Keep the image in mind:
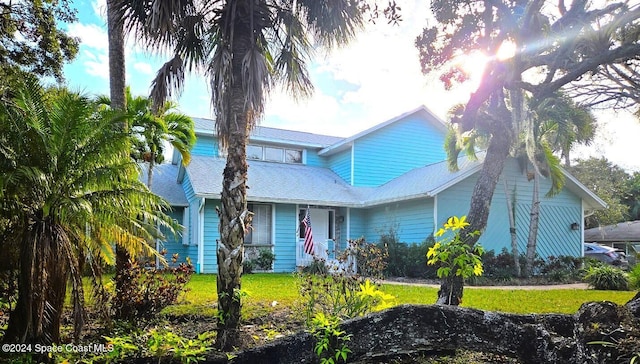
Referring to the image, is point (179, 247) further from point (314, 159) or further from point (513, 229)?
point (513, 229)

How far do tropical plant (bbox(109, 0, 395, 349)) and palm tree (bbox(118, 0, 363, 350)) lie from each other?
1cm

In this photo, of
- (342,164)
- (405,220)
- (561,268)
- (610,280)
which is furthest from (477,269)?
(342,164)

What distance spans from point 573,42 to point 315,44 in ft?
19.6

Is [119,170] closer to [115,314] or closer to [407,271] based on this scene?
[115,314]

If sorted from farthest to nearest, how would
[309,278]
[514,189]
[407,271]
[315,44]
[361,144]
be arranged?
[361,144], [514,189], [407,271], [315,44], [309,278]

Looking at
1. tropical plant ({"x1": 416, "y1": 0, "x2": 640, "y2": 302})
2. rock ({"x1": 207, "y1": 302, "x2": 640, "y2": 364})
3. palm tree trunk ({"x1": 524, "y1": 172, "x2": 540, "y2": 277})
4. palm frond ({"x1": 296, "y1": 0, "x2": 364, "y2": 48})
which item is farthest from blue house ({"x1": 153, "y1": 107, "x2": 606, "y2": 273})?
rock ({"x1": 207, "y1": 302, "x2": 640, "y2": 364})

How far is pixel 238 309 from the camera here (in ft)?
16.5

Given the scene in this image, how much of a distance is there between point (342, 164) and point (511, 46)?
12.9 m

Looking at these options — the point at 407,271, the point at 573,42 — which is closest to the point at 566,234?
the point at 407,271

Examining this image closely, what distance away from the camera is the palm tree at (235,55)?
A: 5113mm

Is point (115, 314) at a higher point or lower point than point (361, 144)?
lower

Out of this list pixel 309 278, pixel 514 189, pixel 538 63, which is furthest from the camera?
pixel 514 189

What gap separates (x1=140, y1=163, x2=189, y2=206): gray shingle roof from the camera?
18484 mm

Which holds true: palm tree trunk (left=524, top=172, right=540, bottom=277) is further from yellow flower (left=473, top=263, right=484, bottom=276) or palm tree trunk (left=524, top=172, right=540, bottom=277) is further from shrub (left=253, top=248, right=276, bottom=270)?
yellow flower (left=473, top=263, right=484, bottom=276)
